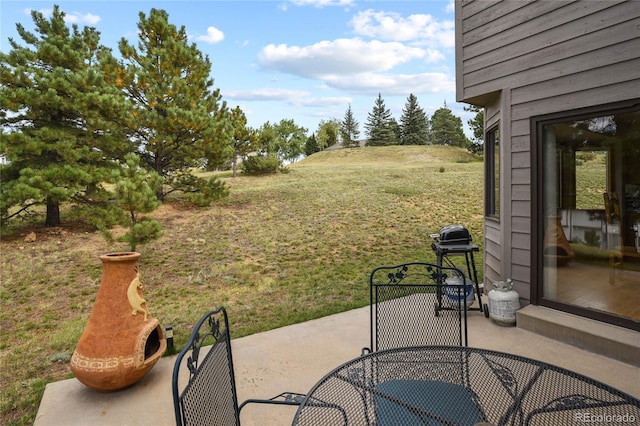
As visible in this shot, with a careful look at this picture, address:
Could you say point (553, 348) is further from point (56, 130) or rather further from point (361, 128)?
point (361, 128)

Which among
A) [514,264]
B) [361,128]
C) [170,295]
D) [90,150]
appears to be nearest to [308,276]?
[170,295]

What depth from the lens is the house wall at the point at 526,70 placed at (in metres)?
2.66

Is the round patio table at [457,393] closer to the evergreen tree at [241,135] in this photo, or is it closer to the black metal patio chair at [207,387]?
the black metal patio chair at [207,387]

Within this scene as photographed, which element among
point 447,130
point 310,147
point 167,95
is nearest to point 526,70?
point 167,95

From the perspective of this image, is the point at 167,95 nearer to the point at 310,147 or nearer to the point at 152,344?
the point at 152,344

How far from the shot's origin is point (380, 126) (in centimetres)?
3497

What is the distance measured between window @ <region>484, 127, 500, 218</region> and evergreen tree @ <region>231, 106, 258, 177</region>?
11.1 metres

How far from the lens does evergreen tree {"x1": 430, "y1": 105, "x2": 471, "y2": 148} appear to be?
3412cm

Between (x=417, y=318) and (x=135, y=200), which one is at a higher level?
(x=135, y=200)

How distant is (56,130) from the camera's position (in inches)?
269

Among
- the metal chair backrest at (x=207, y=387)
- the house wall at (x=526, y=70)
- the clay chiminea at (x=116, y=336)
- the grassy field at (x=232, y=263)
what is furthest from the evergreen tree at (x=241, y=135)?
the metal chair backrest at (x=207, y=387)

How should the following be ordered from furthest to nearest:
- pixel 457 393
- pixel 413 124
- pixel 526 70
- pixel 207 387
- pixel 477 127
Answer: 1. pixel 413 124
2. pixel 477 127
3. pixel 526 70
4. pixel 457 393
5. pixel 207 387

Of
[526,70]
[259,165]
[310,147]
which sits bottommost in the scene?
[526,70]

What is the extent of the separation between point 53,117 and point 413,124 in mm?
30198
